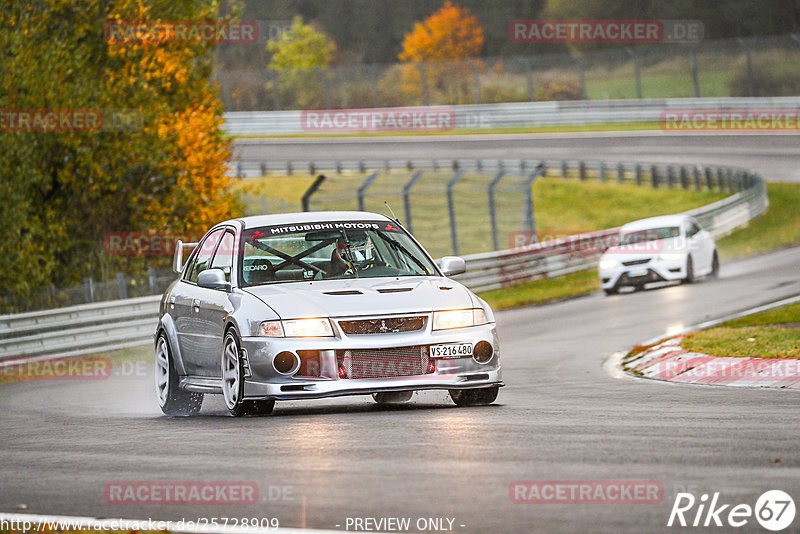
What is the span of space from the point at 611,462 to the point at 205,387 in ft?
15.4

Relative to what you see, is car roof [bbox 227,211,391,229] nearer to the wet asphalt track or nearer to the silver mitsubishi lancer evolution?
the silver mitsubishi lancer evolution

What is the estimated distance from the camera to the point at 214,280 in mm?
10641

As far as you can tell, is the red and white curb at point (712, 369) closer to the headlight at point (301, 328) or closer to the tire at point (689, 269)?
the headlight at point (301, 328)

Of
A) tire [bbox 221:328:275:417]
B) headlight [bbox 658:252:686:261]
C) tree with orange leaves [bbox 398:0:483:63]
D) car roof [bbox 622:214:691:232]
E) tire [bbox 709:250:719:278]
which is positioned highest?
tree with orange leaves [bbox 398:0:483:63]

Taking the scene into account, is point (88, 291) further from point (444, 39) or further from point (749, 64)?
point (444, 39)

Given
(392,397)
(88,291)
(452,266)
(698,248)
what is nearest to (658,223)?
(698,248)

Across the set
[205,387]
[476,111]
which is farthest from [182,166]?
[476,111]

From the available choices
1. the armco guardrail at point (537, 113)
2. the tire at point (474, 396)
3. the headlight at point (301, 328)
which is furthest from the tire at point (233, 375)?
the armco guardrail at point (537, 113)

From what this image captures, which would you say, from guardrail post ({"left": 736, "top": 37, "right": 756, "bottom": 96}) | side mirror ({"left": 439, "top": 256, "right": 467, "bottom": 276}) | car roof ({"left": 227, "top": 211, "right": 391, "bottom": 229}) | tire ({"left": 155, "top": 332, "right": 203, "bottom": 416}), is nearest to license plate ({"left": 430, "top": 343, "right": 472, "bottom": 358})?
side mirror ({"left": 439, "top": 256, "right": 467, "bottom": 276})

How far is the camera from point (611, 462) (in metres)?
7.27

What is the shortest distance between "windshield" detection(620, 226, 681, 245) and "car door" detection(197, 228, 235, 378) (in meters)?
15.9

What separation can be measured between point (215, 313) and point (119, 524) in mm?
4566

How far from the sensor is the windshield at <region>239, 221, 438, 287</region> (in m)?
10.9

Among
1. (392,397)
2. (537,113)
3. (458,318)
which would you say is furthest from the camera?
(537,113)
